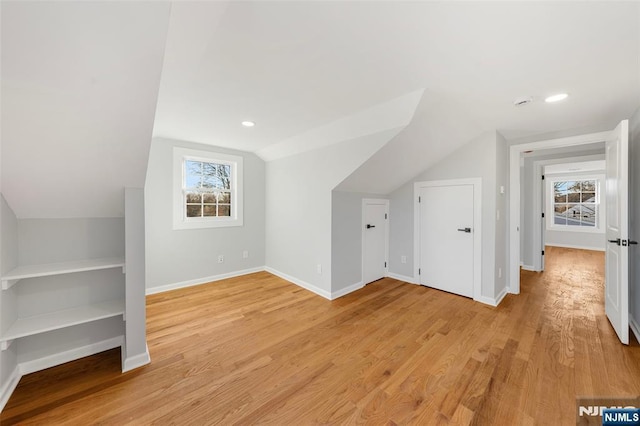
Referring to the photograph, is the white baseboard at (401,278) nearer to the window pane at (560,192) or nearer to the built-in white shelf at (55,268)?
the built-in white shelf at (55,268)

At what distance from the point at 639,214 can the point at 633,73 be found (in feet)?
4.62

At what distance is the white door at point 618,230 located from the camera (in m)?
2.11

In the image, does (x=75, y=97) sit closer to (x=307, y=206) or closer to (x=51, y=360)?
(x=51, y=360)

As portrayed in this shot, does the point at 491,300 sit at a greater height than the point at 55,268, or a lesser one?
lesser

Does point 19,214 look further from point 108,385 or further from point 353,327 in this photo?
point 353,327

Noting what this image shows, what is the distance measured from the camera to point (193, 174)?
386 centimetres

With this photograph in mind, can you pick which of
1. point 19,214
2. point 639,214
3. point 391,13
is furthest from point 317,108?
point 639,214

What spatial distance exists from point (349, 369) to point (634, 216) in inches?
128

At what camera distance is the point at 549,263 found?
5.18 metres

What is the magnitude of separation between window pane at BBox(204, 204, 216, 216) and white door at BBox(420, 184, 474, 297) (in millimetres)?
3431

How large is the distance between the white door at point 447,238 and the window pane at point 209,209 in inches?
135

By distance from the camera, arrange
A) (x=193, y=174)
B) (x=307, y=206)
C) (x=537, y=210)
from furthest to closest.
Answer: (x=537, y=210) < (x=193, y=174) < (x=307, y=206)

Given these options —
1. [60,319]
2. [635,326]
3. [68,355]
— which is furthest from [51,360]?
[635,326]

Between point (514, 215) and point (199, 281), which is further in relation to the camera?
point (199, 281)
